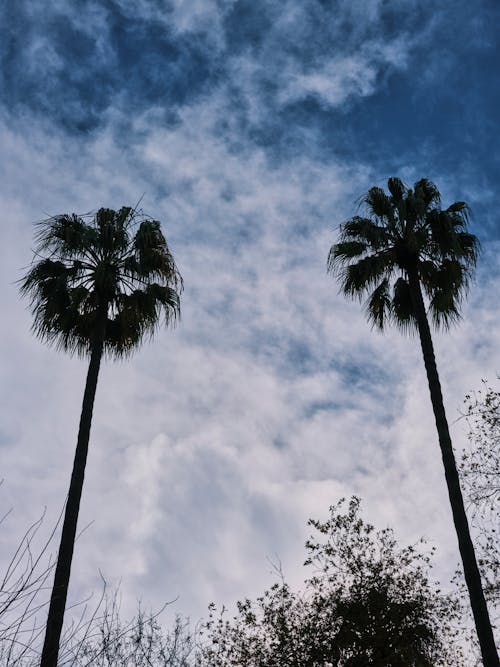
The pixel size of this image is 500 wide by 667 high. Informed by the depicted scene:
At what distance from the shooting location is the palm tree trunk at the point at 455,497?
12109 mm

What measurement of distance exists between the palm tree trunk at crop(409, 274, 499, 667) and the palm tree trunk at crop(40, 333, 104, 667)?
317 inches

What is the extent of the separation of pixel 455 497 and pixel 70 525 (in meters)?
8.38

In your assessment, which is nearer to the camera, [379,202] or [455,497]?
[455,497]

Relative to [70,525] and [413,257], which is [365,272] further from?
[70,525]

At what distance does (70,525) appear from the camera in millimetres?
12672

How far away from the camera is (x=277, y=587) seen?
22125 mm

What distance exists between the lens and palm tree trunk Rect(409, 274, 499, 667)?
12.1m

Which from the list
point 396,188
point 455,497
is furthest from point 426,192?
point 455,497

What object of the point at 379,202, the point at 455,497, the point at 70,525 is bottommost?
the point at 70,525

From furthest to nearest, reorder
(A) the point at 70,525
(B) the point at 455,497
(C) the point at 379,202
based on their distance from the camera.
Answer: (C) the point at 379,202 → (B) the point at 455,497 → (A) the point at 70,525

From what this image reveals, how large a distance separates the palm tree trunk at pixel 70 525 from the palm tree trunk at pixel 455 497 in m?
8.05

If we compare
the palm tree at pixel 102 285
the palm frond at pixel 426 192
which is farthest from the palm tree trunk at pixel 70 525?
the palm frond at pixel 426 192

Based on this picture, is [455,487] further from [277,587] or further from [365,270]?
[277,587]

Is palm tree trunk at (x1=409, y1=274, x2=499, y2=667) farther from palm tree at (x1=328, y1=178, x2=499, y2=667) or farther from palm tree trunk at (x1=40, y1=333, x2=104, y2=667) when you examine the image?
palm tree trunk at (x1=40, y1=333, x2=104, y2=667)
